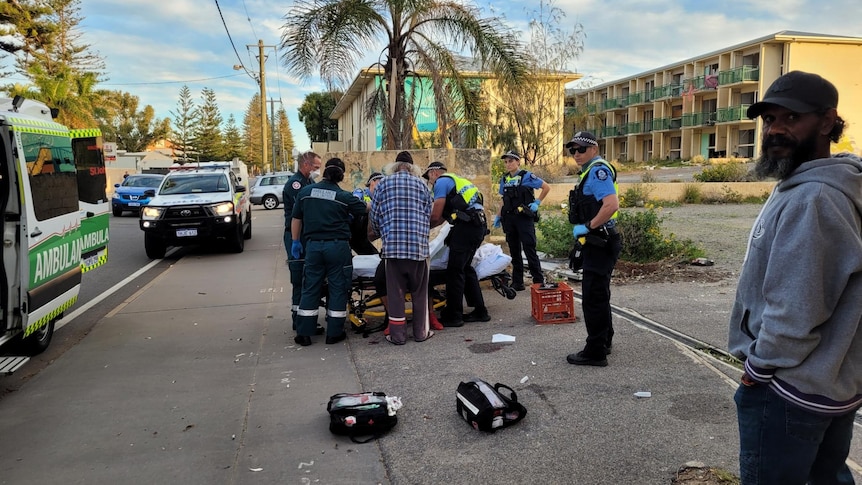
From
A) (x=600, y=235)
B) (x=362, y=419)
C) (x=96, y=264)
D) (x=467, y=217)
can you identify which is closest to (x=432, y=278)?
(x=467, y=217)

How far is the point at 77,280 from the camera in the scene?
620 centimetres

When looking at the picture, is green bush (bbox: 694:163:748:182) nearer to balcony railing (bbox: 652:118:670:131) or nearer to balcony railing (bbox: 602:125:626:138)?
balcony railing (bbox: 652:118:670:131)

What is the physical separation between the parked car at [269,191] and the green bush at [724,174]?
1850 cm

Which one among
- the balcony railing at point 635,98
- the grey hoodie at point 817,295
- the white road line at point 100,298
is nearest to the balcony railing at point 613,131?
the balcony railing at point 635,98

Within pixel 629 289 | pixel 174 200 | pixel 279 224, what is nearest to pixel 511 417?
pixel 629 289

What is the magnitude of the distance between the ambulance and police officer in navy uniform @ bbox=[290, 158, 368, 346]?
7.24 feet

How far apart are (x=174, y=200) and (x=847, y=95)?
47.7 m

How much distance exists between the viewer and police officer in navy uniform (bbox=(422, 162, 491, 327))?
6.36 m

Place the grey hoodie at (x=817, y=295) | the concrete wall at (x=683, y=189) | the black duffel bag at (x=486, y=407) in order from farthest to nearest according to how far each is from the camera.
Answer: the concrete wall at (x=683, y=189)
the black duffel bag at (x=486, y=407)
the grey hoodie at (x=817, y=295)

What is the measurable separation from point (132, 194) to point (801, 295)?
2487cm

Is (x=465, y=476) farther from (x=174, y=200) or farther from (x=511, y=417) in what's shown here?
(x=174, y=200)

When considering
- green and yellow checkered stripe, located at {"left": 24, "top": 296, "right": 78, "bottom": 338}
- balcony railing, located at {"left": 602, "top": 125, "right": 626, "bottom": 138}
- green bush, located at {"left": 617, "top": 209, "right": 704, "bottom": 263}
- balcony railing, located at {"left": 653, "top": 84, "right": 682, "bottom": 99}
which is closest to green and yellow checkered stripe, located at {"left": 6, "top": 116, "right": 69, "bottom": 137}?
green and yellow checkered stripe, located at {"left": 24, "top": 296, "right": 78, "bottom": 338}

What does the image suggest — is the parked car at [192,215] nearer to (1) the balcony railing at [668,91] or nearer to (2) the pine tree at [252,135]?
(1) the balcony railing at [668,91]

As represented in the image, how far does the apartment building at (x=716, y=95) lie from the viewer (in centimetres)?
4203
